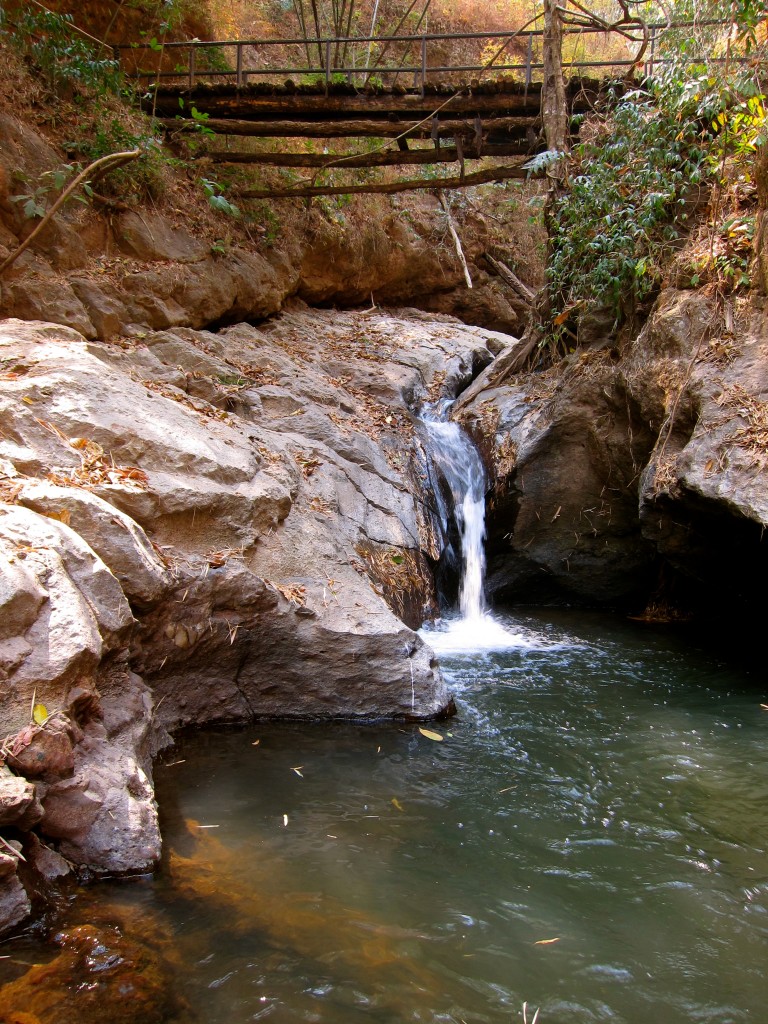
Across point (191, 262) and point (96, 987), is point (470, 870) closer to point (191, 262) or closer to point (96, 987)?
point (96, 987)

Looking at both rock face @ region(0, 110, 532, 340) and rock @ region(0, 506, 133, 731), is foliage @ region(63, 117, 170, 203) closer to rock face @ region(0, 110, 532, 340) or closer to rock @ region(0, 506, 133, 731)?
rock face @ region(0, 110, 532, 340)

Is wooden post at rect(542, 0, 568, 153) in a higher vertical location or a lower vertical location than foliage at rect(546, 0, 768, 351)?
higher

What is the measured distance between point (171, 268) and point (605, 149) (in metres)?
5.57

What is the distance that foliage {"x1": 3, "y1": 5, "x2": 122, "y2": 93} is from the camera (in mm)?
8289

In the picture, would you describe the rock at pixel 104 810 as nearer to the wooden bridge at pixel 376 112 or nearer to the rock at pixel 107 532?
the rock at pixel 107 532

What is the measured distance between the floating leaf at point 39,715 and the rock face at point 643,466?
520 centimetres

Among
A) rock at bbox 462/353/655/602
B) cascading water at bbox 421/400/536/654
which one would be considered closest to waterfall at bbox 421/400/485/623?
cascading water at bbox 421/400/536/654

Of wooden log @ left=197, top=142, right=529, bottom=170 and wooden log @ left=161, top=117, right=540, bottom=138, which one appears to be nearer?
wooden log @ left=161, top=117, right=540, bottom=138

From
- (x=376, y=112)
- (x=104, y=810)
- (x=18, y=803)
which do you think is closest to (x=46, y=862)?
(x=104, y=810)

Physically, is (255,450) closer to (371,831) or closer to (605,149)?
(371,831)

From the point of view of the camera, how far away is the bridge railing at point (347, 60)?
34.8 feet

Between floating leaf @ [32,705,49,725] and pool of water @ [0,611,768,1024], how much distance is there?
78 cm

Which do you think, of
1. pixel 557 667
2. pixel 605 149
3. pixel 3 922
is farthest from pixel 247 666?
pixel 605 149

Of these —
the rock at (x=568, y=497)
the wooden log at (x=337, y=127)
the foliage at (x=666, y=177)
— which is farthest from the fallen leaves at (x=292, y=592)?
the wooden log at (x=337, y=127)
